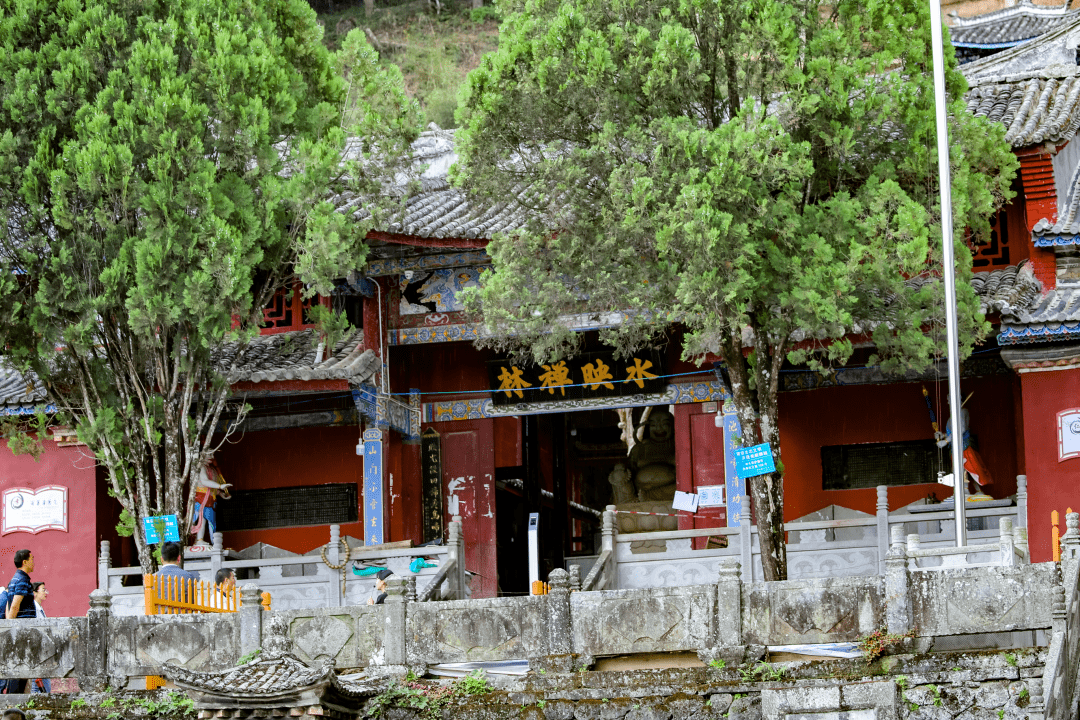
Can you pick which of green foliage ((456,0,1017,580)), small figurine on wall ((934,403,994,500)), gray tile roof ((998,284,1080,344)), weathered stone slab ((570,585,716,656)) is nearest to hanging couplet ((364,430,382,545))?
green foliage ((456,0,1017,580))

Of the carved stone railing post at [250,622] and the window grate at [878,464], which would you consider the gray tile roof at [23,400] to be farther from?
the window grate at [878,464]

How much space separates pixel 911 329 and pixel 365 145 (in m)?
6.11

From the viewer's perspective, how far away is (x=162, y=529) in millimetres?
13516

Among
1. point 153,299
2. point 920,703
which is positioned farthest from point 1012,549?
point 153,299

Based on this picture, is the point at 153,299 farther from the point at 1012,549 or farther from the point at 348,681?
the point at 1012,549

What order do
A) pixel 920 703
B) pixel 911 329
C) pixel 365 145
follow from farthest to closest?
pixel 365 145 → pixel 911 329 → pixel 920 703

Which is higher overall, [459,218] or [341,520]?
[459,218]

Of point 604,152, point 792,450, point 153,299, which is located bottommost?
point 792,450

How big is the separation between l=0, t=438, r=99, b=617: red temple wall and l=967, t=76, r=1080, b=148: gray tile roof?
39.7ft

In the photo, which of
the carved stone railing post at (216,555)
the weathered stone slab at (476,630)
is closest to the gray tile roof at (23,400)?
the carved stone railing post at (216,555)

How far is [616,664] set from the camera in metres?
11.4

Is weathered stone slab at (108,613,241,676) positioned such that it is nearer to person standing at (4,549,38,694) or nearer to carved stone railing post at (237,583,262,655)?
carved stone railing post at (237,583,262,655)

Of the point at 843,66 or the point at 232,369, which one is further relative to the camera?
the point at 232,369

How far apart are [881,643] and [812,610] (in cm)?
59
